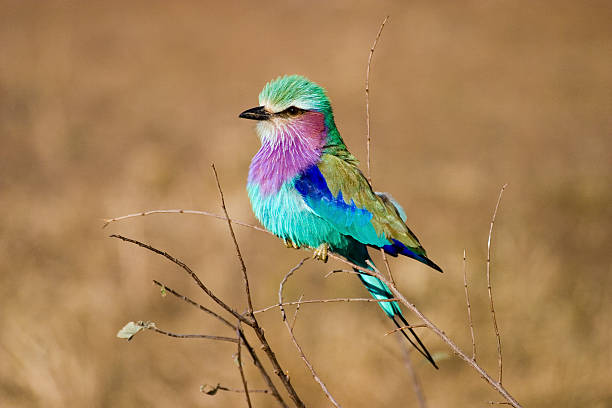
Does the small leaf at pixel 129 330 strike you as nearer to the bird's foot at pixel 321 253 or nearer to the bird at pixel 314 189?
the bird's foot at pixel 321 253

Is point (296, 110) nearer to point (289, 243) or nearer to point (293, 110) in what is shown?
point (293, 110)

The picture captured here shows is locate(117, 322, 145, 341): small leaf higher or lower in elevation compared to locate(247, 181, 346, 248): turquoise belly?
lower

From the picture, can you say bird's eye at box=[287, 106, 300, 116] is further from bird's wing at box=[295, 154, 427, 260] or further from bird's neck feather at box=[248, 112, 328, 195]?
bird's wing at box=[295, 154, 427, 260]

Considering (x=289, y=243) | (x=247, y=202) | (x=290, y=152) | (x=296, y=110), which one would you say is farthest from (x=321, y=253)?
(x=247, y=202)

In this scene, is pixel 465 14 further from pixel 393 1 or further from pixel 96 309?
pixel 96 309

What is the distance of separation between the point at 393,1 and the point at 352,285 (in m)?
8.10

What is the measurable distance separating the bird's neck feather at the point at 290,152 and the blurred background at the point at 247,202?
32.6 inches

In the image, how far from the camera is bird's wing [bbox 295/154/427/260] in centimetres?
281

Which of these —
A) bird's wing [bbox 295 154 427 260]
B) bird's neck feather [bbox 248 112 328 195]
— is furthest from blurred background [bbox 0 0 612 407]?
bird's neck feather [bbox 248 112 328 195]

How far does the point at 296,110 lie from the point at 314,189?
0.36m

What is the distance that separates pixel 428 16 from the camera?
1272cm

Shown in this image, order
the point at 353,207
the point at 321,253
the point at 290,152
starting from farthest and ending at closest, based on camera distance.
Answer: the point at 290,152
the point at 353,207
the point at 321,253

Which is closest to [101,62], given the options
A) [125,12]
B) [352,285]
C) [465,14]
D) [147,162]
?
[125,12]

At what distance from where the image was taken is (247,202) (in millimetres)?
6812
